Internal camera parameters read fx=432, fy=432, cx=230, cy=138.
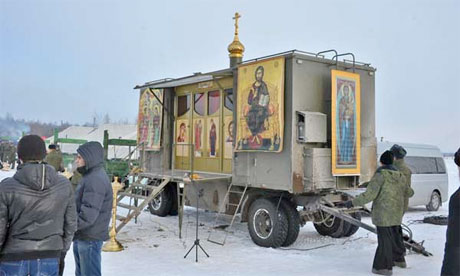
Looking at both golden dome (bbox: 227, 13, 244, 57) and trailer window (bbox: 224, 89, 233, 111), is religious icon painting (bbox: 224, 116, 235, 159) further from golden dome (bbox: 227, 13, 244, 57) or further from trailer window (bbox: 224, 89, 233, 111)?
golden dome (bbox: 227, 13, 244, 57)

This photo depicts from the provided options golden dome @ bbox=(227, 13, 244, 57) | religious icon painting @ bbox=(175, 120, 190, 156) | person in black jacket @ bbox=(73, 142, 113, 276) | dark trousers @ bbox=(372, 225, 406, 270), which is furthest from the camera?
religious icon painting @ bbox=(175, 120, 190, 156)

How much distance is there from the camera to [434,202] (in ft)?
45.4

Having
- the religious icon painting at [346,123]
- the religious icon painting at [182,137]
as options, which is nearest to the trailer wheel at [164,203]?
the religious icon painting at [182,137]

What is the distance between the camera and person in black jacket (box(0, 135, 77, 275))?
3.09 metres

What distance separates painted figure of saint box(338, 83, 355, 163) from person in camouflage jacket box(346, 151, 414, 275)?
172 cm

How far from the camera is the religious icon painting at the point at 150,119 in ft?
39.6

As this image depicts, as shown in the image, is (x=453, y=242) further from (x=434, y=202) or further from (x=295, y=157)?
(x=434, y=202)

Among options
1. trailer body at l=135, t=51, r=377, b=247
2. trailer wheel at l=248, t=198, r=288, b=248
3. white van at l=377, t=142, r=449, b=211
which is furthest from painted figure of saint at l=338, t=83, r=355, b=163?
white van at l=377, t=142, r=449, b=211

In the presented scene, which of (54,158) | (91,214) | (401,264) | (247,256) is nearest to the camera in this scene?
(91,214)

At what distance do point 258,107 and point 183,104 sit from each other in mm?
4024

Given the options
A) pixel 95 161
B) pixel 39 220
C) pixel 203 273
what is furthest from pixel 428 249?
pixel 39 220

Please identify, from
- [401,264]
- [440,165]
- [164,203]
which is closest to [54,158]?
[164,203]

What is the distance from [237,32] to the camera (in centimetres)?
1153

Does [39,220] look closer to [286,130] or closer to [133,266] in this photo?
[133,266]
